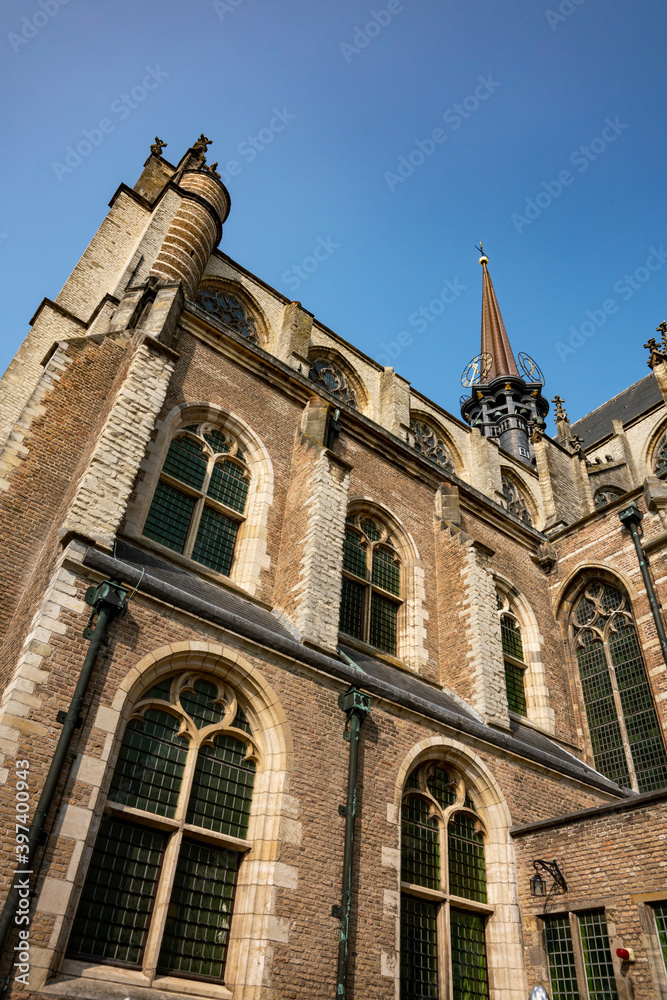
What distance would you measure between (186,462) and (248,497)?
1243 millimetres

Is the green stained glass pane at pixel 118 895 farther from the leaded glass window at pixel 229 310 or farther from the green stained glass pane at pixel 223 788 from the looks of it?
the leaded glass window at pixel 229 310

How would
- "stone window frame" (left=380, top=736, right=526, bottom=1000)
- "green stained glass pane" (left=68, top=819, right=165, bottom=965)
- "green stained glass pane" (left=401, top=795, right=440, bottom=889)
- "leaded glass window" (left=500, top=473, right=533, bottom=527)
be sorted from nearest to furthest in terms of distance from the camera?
1. "green stained glass pane" (left=68, top=819, right=165, bottom=965)
2. "stone window frame" (left=380, top=736, right=526, bottom=1000)
3. "green stained glass pane" (left=401, top=795, right=440, bottom=889)
4. "leaded glass window" (left=500, top=473, right=533, bottom=527)

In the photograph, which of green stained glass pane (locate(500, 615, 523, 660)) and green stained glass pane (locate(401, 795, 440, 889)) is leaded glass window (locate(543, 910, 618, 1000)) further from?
green stained glass pane (locate(500, 615, 523, 660))

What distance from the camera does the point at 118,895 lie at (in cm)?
691

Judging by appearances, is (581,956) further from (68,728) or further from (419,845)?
(68,728)

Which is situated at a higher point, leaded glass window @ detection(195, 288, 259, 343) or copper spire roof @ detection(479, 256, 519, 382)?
copper spire roof @ detection(479, 256, 519, 382)

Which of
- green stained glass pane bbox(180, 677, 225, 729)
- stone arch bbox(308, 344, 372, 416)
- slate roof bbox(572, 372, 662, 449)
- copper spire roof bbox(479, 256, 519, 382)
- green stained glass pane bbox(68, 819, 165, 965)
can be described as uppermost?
copper spire roof bbox(479, 256, 519, 382)

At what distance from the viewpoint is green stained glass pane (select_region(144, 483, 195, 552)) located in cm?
1084

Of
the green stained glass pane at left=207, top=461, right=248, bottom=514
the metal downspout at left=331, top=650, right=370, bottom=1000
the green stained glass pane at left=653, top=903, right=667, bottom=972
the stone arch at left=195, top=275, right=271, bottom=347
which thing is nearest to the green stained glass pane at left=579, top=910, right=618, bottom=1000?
the green stained glass pane at left=653, top=903, right=667, bottom=972

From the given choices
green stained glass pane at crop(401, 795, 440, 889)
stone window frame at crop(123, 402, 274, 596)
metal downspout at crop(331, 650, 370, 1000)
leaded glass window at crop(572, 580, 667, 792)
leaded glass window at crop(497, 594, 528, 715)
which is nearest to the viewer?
metal downspout at crop(331, 650, 370, 1000)

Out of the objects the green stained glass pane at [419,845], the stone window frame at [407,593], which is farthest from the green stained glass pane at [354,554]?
the green stained glass pane at [419,845]

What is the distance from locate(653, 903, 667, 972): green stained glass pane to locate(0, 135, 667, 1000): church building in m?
0.05

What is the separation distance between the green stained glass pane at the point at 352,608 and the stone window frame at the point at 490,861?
280cm

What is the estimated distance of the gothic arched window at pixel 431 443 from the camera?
2056cm
